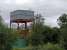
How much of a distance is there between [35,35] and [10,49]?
49.5ft

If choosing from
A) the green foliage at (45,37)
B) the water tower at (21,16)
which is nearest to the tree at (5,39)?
the green foliage at (45,37)

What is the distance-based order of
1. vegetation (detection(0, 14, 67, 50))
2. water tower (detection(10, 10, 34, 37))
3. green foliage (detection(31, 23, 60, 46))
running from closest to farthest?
vegetation (detection(0, 14, 67, 50)) < green foliage (detection(31, 23, 60, 46)) < water tower (detection(10, 10, 34, 37))

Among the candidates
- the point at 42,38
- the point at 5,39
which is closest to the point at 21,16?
the point at 42,38

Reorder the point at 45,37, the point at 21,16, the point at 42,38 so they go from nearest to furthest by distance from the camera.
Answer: the point at 42,38
the point at 45,37
the point at 21,16

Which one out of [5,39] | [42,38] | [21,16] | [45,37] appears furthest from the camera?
[21,16]

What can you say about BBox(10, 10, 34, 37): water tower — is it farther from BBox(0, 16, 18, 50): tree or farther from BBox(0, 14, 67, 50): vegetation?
BBox(0, 16, 18, 50): tree

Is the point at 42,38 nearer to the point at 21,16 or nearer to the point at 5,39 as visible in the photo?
the point at 5,39

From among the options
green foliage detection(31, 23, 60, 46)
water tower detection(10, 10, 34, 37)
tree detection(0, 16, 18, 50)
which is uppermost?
water tower detection(10, 10, 34, 37)

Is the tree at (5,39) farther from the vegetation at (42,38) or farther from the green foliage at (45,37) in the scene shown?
the green foliage at (45,37)

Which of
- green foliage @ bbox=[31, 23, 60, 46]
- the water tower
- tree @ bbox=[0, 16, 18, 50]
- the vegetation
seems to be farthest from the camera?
the water tower

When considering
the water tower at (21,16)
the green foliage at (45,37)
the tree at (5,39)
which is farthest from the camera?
the water tower at (21,16)

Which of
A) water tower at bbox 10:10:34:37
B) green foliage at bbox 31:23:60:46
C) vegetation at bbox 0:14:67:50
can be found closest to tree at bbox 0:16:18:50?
vegetation at bbox 0:14:67:50

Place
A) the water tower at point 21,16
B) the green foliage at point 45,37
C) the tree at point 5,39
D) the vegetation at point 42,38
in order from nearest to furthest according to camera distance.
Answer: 1. the tree at point 5,39
2. the vegetation at point 42,38
3. the green foliage at point 45,37
4. the water tower at point 21,16

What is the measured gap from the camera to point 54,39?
45.8m
